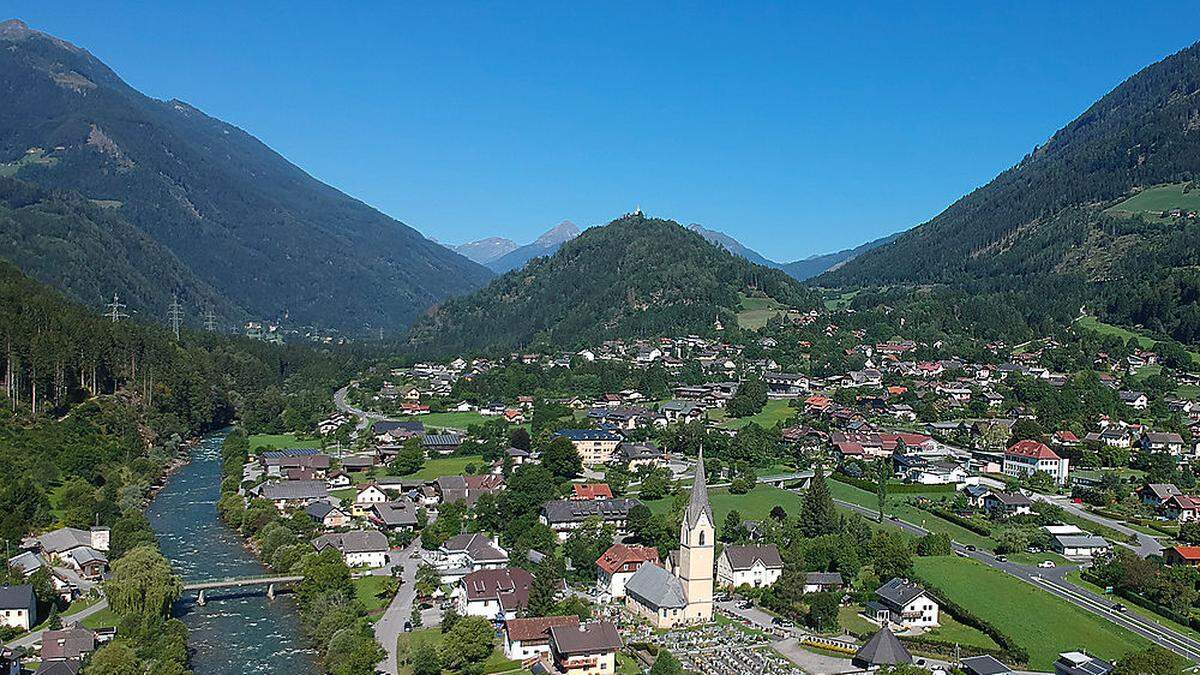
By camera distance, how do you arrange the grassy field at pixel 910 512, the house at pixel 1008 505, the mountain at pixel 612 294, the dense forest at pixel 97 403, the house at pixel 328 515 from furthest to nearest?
the mountain at pixel 612 294
the house at pixel 1008 505
the dense forest at pixel 97 403
the house at pixel 328 515
the grassy field at pixel 910 512

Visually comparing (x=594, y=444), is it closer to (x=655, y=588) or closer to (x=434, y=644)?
(x=655, y=588)

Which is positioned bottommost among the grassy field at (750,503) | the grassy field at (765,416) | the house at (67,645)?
the house at (67,645)

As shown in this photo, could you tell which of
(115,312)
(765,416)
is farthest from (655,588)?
(115,312)

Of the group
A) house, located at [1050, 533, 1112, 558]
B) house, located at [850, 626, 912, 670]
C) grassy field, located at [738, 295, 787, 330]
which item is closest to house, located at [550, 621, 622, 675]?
house, located at [850, 626, 912, 670]

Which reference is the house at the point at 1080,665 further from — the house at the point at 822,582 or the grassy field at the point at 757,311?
the grassy field at the point at 757,311

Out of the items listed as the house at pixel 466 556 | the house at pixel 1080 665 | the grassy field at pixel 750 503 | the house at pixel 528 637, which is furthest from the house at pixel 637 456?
the house at pixel 1080 665

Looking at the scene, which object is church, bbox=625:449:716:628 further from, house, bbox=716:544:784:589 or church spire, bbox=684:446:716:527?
house, bbox=716:544:784:589

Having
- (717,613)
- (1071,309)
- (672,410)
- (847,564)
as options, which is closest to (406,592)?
(717,613)
